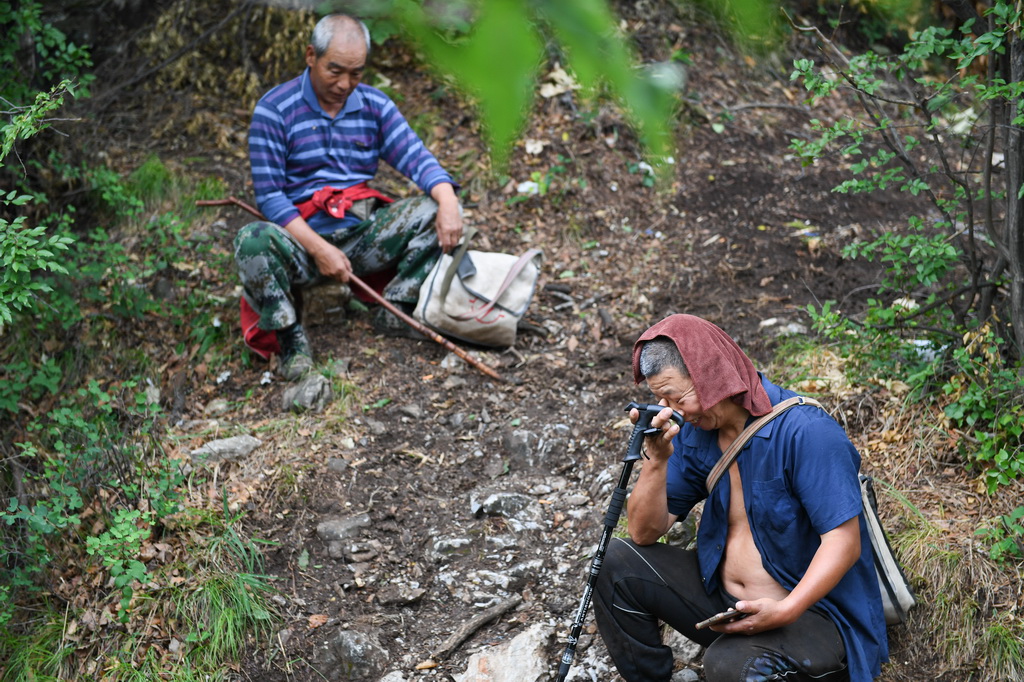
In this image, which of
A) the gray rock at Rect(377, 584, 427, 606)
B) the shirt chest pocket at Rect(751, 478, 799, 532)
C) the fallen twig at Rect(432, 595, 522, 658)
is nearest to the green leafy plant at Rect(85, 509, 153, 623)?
the gray rock at Rect(377, 584, 427, 606)

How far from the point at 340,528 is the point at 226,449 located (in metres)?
0.73

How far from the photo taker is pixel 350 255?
189 inches

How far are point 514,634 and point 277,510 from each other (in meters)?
1.20

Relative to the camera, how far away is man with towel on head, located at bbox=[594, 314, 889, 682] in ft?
8.03

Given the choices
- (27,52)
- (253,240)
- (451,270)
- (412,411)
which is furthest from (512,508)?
(27,52)

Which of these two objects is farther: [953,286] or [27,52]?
[27,52]

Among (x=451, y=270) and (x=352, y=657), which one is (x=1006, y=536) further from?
(x=451, y=270)

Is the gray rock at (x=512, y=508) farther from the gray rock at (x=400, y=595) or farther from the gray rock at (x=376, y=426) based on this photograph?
the gray rock at (x=376, y=426)

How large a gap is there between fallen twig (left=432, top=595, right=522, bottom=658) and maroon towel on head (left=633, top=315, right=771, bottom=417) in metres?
1.39

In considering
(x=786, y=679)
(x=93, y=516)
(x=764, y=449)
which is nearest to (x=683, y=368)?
(x=764, y=449)

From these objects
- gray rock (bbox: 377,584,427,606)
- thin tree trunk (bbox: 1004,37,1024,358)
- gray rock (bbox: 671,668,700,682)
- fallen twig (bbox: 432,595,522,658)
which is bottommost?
gray rock (bbox: 377,584,427,606)

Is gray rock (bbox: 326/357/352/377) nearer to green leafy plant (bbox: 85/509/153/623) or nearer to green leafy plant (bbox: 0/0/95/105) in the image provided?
green leafy plant (bbox: 85/509/153/623)

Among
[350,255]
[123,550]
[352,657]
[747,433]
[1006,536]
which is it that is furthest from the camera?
[350,255]

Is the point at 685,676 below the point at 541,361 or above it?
below
